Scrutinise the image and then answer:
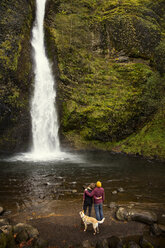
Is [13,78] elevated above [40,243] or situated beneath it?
elevated above

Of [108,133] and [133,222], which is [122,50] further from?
[133,222]

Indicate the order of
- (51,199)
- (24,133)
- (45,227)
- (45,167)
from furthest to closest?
(24,133)
(45,167)
(51,199)
(45,227)

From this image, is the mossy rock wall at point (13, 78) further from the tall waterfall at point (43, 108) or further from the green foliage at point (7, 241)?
the green foliage at point (7, 241)

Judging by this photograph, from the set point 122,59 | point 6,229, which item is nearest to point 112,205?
point 6,229

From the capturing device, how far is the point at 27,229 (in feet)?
19.4

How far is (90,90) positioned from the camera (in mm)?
23719

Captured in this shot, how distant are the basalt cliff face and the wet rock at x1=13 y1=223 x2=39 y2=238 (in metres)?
15.1

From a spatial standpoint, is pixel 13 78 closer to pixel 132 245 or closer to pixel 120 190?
pixel 120 190

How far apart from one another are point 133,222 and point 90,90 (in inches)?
747

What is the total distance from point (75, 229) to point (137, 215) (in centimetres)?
245

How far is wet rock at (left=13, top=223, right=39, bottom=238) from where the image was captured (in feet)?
18.9

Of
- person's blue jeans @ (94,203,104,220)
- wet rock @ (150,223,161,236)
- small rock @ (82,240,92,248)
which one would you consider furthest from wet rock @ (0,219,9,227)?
wet rock @ (150,223,161,236)

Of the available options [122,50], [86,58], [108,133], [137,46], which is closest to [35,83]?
[86,58]

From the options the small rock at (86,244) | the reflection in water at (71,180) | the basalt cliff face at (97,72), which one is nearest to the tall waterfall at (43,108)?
the basalt cliff face at (97,72)
